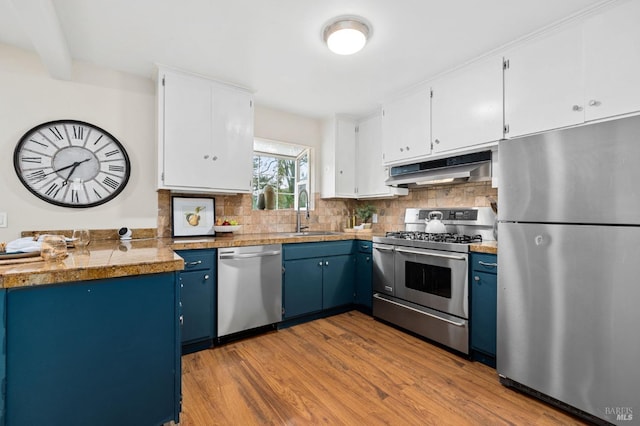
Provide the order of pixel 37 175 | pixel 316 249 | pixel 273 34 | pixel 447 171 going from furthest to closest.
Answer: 1. pixel 316 249
2. pixel 447 171
3. pixel 37 175
4. pixel 273 34

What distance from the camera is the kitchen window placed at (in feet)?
11.6

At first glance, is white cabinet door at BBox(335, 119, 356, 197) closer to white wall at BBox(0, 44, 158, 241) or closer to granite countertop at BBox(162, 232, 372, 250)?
granite countertop at BBox(162, 232, 372, 250)

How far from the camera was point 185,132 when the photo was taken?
2627 mm

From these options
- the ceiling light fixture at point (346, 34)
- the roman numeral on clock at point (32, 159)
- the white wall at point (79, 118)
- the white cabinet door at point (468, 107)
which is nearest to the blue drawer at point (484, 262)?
the white cabinet door at point (468, 107)

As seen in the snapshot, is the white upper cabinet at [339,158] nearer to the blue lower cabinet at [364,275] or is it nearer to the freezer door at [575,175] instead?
the blue lower cabinet at [364,275]

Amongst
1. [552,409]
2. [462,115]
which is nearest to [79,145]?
[462,115]

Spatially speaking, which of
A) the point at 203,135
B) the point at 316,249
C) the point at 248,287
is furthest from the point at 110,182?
the point at 316,249

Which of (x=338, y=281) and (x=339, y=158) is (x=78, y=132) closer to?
(x=339, y=158)

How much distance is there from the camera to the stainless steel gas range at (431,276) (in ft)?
7.69

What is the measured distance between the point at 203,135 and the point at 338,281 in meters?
1.97

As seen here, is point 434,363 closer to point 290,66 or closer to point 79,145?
point 290,66

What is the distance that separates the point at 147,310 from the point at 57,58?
6.57 feet

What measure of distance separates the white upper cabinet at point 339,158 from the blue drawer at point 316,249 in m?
0.73

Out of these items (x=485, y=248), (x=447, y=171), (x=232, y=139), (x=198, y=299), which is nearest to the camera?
(x=485, y=248)
